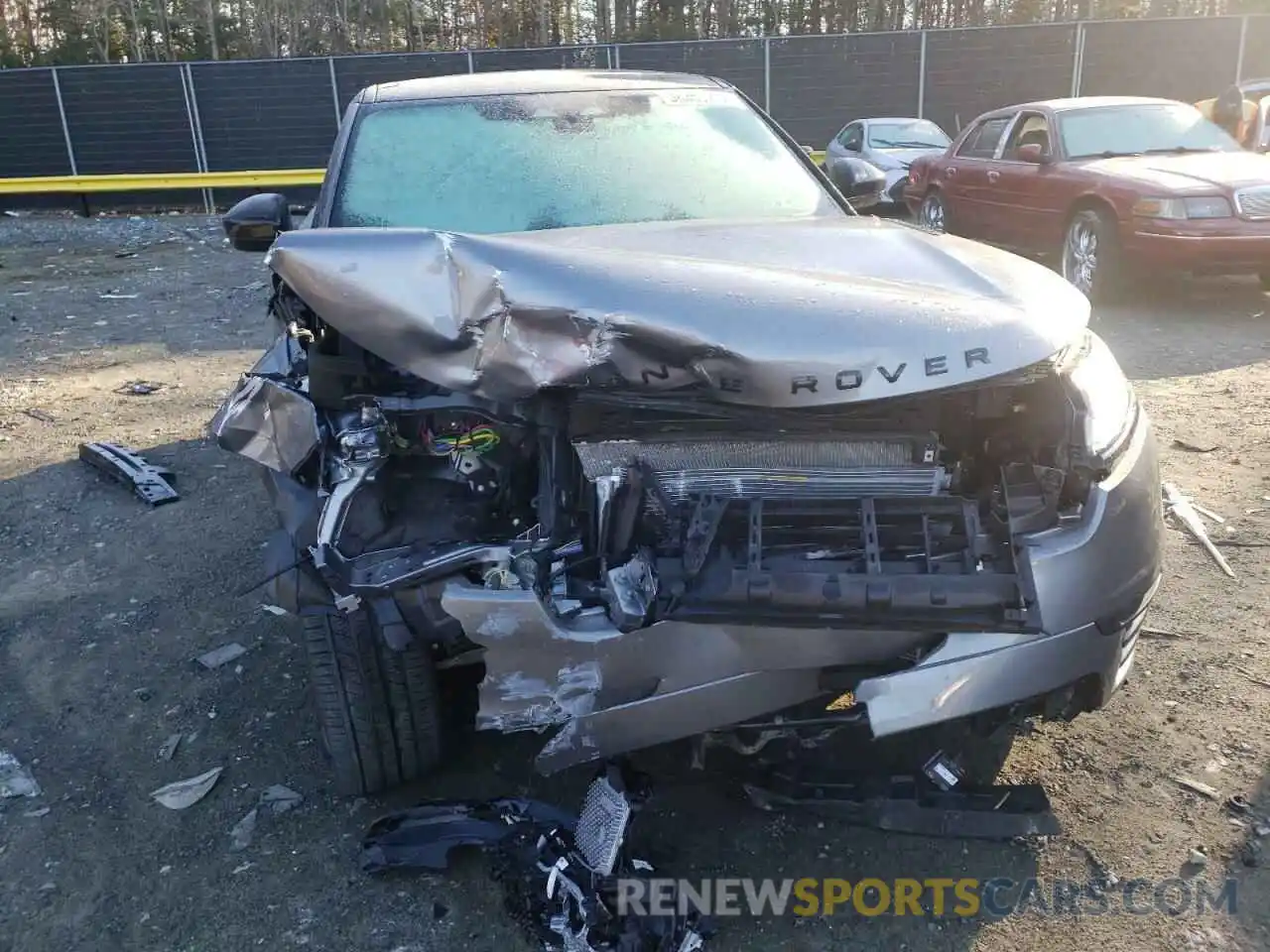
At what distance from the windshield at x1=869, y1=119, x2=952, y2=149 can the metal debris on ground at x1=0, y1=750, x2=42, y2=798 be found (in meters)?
12.8

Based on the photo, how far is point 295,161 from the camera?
17125 mm

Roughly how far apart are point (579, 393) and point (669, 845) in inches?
45.0

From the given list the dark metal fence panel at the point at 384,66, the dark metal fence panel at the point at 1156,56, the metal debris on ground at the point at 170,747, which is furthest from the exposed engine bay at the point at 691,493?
the dark metal fence panel at the point at 1156,56

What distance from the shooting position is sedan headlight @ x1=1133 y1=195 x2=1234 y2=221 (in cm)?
741

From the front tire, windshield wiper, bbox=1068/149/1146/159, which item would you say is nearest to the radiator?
the front tire

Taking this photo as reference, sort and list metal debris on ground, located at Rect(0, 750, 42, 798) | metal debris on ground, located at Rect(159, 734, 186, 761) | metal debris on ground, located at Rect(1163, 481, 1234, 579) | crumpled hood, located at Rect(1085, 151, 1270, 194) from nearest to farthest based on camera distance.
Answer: metal debris on ground, located at Rect(0, 750, 42, 798), metal debris on ground, located at Rect(159, 734, 186, 761), metal debris on ground, located at Rect(1163, 481, 1234, 579), crumpled hood, located at Rect(1085, 151, 1270, 194)

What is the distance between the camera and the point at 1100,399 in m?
2.55

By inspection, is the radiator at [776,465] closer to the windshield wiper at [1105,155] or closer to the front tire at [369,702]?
the front tire at [369,702]

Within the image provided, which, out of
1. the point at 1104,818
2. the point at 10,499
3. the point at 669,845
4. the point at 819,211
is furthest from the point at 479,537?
the point at 10,499

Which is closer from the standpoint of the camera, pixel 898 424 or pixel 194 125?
pixel 898 424

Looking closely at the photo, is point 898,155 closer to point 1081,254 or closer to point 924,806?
point 1081,254

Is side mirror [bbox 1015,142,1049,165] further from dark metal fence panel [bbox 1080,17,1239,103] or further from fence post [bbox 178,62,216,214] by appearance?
fence post [bbox 178,62,216,214]

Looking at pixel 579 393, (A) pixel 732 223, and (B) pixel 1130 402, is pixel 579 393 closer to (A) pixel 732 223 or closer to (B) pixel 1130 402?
(A) pixel 732 223

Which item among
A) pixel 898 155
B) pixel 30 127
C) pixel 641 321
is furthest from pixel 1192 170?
pixel 30 127
